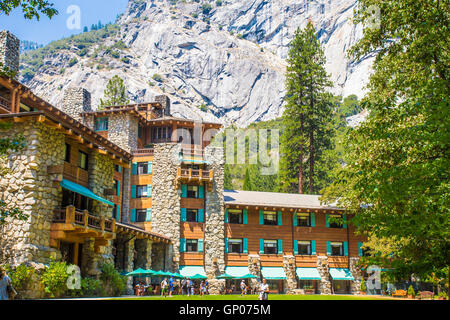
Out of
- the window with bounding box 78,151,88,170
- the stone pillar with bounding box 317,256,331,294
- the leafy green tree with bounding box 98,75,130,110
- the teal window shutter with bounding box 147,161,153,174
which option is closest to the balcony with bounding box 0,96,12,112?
the window with bounding box 78,151,88,170

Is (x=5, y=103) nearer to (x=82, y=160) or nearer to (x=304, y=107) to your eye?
(x=82, y=160)

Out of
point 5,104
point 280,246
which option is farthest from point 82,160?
point 280,246

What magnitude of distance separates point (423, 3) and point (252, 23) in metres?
187

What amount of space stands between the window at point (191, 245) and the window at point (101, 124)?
15497mm

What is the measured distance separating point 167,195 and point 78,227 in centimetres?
2104

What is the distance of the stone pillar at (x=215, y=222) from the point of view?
40969 mm

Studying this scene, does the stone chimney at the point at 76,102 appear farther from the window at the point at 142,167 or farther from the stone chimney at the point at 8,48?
the stone chimney at the point at 8,48

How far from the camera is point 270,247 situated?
42.8 metres

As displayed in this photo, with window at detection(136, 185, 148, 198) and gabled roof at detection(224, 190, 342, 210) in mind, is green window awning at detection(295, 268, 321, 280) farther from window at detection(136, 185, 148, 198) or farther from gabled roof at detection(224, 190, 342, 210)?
window at detection(136, 185, 148, 198)

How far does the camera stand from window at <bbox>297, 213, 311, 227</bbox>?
144ft

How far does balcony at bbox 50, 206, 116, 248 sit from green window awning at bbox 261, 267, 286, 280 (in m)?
19.9

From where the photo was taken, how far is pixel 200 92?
16225 centimetres

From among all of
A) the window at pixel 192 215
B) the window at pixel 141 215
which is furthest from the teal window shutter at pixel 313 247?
the window at pixel 141 215

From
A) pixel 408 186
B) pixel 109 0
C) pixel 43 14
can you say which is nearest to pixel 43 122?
pixel 43 14
